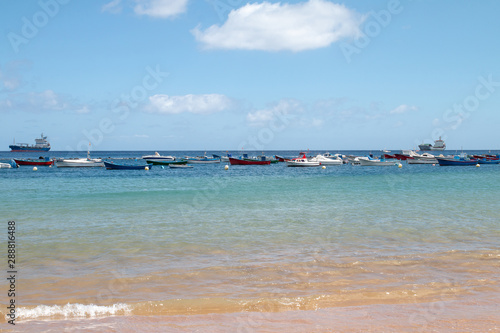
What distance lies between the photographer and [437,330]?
19.2 feet

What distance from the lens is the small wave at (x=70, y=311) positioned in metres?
6.77

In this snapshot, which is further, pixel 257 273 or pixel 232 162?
pixel 232 162

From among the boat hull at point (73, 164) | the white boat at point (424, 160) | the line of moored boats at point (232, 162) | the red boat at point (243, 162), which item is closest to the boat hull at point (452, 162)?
the line of moored boats at point (232, 162)

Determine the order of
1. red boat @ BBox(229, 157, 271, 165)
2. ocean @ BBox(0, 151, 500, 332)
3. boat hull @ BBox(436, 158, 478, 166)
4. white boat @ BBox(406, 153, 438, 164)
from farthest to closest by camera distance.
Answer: white boat @ BBox(406, 153, 438, 164) < red boat @ BBox(229, 157, 271, 165) < boat hull @ BBox(436, 158, 478, 166) < ocean @ BBox(0, 151, 500, 332)

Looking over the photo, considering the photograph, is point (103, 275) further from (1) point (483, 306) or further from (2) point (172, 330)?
(1) point (483, 306)

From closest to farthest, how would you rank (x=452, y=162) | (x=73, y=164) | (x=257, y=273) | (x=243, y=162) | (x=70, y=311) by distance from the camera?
(x=70, y=311), (x=257, y=273), (x=73, y=164), (x=452, y=162), (x=243, y=162)

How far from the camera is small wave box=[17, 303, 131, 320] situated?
22.2 feet

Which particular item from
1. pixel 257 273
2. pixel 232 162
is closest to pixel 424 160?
pixel 232 162

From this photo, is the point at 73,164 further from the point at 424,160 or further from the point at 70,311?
the point at 424,160

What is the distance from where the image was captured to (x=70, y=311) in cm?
697

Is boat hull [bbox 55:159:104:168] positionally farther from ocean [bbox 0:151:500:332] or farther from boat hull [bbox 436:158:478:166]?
boat hull [bbox 436:158:478:166]

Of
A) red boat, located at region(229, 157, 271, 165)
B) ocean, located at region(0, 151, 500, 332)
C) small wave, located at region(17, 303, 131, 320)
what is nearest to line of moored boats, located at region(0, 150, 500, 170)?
red boat, located at region(229, 157, 271, 165)

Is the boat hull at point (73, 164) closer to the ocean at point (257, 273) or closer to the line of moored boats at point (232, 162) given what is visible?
the line of moored boats at point (232, 162)

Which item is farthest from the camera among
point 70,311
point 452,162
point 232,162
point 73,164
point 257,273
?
point 232,162
